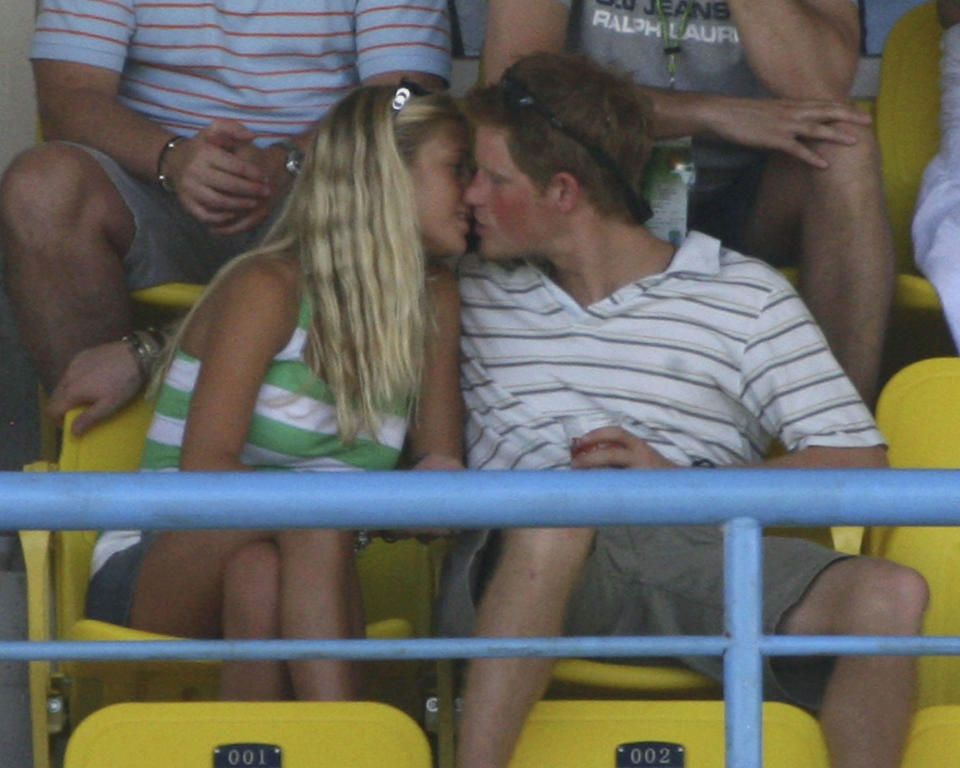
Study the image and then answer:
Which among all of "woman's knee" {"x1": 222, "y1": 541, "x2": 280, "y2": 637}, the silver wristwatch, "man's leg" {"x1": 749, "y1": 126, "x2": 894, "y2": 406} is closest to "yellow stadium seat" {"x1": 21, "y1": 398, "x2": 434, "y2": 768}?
"woman's knee" {"x1": 222, "y1": 541, "x2": 280, "y2": 637}

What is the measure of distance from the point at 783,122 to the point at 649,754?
3.69ft

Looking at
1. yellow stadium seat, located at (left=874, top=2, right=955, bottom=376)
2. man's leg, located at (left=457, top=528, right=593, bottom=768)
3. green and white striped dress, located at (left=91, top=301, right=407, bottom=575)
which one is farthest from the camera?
yellow stadium seat, located at (left=874, top=2, right=955, bottom=376)

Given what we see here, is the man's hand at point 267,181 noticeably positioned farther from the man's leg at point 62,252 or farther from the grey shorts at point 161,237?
the man's leg at point 62,252

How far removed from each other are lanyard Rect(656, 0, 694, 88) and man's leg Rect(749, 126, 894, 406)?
0.36 metres

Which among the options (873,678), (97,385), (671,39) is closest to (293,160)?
(97,385)

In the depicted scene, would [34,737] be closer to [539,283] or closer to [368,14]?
[539,283]

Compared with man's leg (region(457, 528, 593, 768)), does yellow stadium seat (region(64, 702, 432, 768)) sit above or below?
below

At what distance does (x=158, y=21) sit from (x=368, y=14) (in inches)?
13.9

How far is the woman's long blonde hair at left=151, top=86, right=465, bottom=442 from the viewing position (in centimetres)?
Result: 268

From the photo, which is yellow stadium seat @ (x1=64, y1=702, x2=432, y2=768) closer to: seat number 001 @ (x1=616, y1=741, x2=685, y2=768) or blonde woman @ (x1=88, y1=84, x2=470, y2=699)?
blonde woman @ (x1=88, y1=84, x2=470, y2=699)

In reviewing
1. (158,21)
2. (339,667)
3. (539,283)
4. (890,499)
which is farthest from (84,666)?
(890,499)

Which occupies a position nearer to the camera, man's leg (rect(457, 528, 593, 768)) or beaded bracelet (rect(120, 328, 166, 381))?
man's leg (rect(457, 528, 593, 768))

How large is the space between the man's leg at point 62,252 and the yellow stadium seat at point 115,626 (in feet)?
0.73

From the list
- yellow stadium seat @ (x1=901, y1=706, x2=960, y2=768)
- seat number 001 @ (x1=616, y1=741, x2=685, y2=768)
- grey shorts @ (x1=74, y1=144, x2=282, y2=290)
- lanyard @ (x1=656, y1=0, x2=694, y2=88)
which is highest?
lanyard @ (x1=656, y1=0, x2=694, y2=88)
